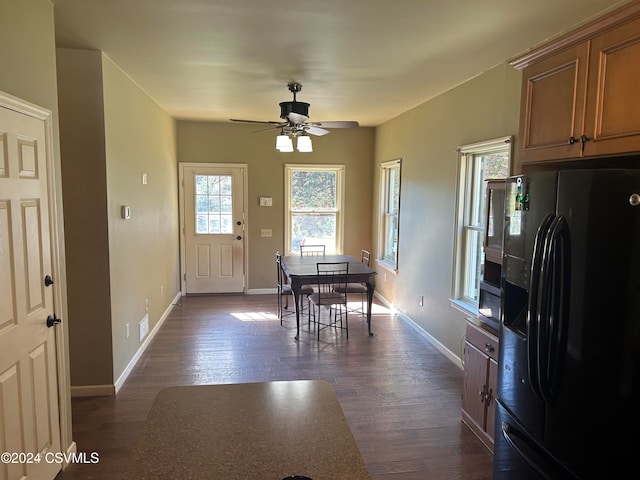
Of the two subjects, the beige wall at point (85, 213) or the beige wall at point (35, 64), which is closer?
the beige wall at point (35, 64)

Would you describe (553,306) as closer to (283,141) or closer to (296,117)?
(296,117)

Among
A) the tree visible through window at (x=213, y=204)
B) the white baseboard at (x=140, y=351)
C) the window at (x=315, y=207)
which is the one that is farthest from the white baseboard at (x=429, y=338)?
the white baseboard at (x=140, y=351)

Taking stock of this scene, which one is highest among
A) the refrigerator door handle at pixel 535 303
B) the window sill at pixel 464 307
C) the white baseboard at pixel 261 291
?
the refrigerator door handle at pixel 535 303

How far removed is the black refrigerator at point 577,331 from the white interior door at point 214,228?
17.0 ft

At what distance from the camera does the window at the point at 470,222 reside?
12.6 feet

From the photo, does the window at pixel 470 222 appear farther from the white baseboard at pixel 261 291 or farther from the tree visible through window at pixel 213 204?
the tree visible through window at pixel 213 204

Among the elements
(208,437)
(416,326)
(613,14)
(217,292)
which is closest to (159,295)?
(217,292)

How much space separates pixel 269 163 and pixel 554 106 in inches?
196

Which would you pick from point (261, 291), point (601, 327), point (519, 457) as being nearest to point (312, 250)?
point (261, 291)

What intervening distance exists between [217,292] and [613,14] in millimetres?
6048

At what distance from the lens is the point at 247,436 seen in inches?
49.3

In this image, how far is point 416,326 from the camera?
16.5 ft

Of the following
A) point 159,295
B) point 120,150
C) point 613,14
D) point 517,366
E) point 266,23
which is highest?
point 266,23

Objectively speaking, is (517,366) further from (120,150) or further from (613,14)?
(120,150)
